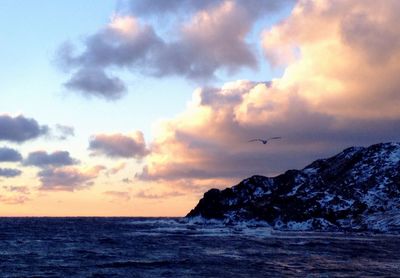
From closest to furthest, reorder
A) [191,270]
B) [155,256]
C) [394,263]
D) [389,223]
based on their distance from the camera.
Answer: [191,270]
[394,263]
[155,256]
[389,223]

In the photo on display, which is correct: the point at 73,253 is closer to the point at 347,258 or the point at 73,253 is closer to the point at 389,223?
the point at 347,258

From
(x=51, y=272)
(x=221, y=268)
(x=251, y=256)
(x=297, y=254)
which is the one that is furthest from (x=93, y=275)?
(x=297, y=254)

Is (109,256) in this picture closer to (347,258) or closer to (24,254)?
(24,254)

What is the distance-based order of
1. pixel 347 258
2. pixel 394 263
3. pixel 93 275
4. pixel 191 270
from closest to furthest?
pixel 93 275, pixel 191 270, pixel 394 263, pixel 347 258

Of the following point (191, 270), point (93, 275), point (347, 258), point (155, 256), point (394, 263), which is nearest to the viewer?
point (93, 275)

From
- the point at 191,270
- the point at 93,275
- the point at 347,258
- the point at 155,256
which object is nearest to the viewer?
the point at 93,275

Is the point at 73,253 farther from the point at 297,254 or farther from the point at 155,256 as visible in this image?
the point at 297,254

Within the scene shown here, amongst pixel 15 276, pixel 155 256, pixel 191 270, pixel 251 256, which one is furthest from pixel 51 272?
pixel 251 256

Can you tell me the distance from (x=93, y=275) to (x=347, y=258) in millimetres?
39292

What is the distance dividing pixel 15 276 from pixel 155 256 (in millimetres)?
28296

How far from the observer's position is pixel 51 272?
6612 centimetres

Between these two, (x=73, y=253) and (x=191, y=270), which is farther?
(x=73, y=253)

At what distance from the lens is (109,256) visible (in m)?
87.1

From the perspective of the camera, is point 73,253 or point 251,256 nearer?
point 251,256
